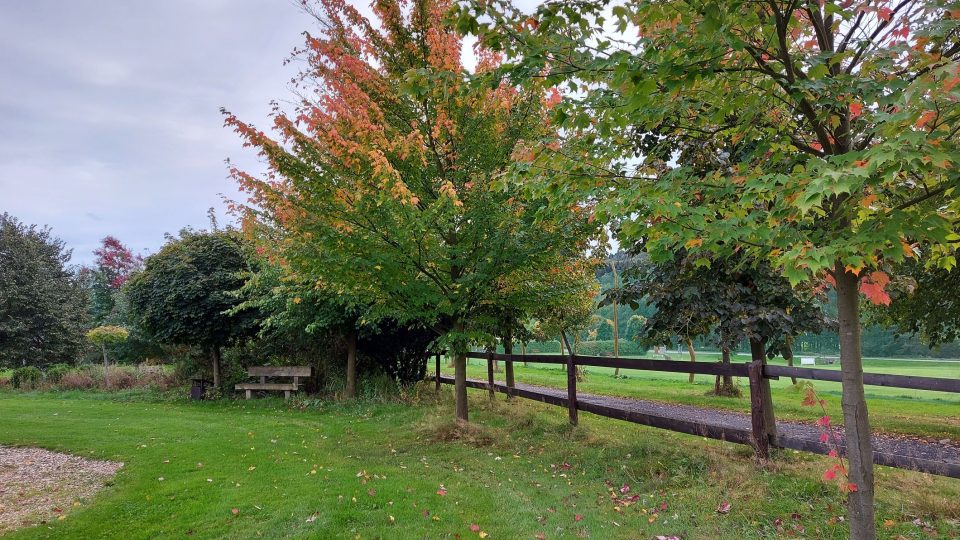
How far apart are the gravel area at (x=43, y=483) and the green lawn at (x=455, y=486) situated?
0.21m

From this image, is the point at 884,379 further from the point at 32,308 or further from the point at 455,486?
the point at 32,308

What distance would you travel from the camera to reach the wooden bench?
13.6 m

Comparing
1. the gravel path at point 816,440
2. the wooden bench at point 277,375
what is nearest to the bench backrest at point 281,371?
the wooden bench at point 277,375

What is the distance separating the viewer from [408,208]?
629cm

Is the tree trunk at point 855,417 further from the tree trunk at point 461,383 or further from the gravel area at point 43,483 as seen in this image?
the gravel area at point 43,483

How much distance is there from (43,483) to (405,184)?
5489 millimetres

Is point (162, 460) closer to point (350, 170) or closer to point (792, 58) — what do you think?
point (350, 170)

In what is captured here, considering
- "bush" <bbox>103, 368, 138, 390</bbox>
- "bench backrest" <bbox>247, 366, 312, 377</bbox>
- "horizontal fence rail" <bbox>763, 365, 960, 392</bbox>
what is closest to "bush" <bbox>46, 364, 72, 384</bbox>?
"bush" <bbox>103, 368, 138, 390</bbox>

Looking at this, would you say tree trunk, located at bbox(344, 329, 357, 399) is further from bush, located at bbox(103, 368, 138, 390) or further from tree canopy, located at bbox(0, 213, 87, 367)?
tree canopy, located at bbox(0, 213, 87, 367)

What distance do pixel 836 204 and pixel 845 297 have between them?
22.2 inches

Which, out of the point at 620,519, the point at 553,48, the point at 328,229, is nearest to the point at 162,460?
the point at 328,229

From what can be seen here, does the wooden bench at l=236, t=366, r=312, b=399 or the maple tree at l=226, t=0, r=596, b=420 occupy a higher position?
the maple tree at l=226, t=0, r=596, b=420

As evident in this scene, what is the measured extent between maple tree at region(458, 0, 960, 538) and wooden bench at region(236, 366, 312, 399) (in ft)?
39.0

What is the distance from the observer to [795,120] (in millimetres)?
3678
